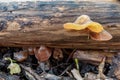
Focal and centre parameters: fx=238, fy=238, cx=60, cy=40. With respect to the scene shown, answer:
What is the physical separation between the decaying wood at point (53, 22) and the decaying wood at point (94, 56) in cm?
9

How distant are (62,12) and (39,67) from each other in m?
0.58

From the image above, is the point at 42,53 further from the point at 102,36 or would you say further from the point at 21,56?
the point at 102,36

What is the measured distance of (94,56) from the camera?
7.34 feet

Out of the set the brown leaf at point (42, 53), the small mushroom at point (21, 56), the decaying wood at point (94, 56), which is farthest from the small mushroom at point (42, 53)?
the decaying wood at point (94, 56)

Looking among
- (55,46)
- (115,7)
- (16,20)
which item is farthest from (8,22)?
(115,7)

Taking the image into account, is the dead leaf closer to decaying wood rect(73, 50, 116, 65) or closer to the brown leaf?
the brown leaf

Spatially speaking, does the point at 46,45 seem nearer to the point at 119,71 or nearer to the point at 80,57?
the point at 80,57

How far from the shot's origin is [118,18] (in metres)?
2.06

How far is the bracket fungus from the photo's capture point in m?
1.90

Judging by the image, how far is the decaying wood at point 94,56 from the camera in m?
2.23

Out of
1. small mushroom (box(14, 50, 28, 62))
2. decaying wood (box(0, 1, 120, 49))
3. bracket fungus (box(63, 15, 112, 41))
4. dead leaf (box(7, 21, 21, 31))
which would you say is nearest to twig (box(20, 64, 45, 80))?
small mushroom (box(14, 50, 28, 62))

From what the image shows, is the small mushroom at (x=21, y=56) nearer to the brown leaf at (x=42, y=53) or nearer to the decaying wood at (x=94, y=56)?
the brown leaf at (x=42, y=53)

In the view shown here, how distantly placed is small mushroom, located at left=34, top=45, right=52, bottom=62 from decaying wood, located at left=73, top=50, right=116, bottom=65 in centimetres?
26

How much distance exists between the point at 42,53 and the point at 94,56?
0.49 meters
